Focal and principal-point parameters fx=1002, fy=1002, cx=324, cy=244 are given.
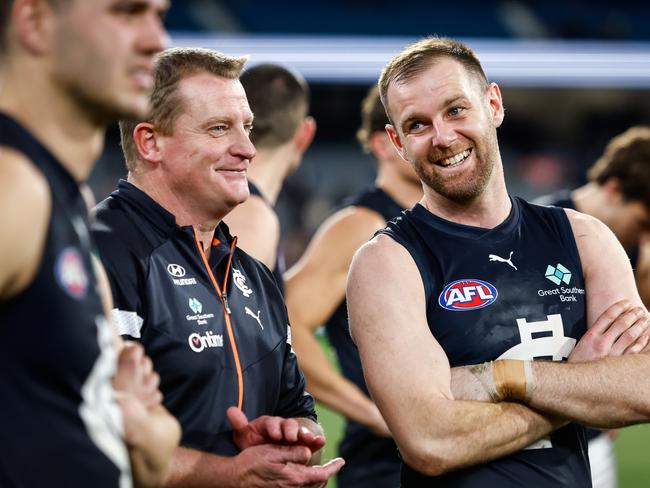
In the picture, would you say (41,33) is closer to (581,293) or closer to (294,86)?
(581,293)

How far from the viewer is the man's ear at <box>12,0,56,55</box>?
1.85m

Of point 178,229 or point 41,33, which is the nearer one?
point 41,33

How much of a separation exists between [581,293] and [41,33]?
192cm

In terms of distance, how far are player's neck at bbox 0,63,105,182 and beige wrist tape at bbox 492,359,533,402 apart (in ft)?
4.82

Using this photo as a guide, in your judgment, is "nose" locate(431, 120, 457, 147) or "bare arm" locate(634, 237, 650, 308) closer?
"nose" locate(431, 120, 457, 147)

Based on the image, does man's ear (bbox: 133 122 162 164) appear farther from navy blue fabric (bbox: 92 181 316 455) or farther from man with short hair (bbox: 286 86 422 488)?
man with short hair (bbox: 286 86 422 488)

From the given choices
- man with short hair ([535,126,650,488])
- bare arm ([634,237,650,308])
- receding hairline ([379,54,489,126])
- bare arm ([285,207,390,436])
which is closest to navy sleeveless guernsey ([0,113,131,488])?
receding hairline ([379,54,489,126])

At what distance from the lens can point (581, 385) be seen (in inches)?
113

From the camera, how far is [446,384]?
2.87m

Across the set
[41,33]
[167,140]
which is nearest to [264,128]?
[167,140]

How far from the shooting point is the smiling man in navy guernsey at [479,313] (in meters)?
2.86

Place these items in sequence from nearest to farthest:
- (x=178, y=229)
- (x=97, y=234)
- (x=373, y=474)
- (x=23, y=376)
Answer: (x=23, y=376)
(x=97, y=234)
(x=178, y=229)
(x=373, y=474)

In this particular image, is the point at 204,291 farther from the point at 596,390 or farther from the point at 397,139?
the point at 596,390

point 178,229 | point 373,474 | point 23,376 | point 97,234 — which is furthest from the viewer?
point 373,474
